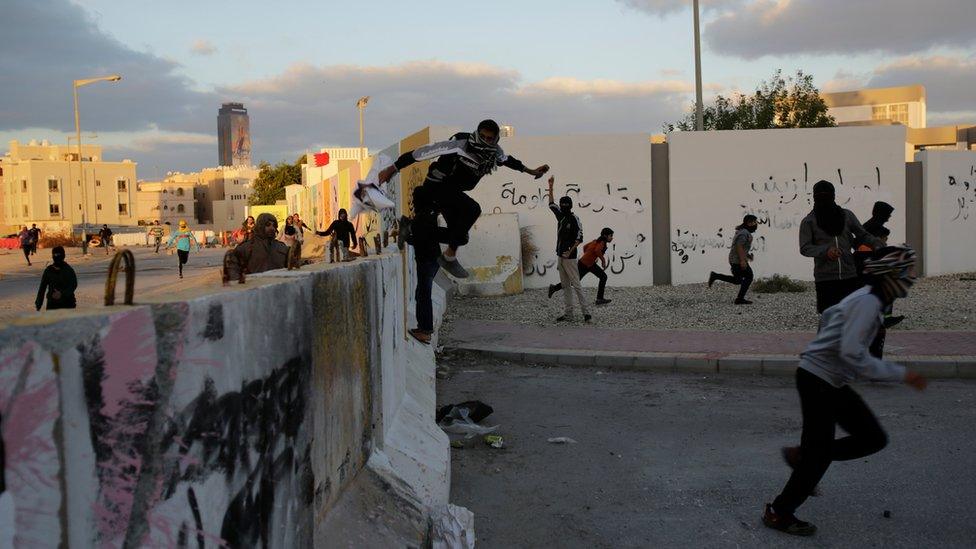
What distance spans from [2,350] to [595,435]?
19.2 ft

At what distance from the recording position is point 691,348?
1071cm

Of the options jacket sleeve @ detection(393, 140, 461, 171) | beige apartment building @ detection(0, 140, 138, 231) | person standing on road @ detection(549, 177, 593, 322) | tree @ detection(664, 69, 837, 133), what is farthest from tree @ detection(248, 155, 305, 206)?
jacket sleeve @ detection(393, 140, 461, 171)

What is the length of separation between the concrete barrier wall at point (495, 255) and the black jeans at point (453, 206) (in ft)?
36.1

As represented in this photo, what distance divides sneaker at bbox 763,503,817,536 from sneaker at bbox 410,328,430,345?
365 cm

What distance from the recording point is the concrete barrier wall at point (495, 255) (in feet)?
Answer: 61.2

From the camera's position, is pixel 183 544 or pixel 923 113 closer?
pixel 183 544

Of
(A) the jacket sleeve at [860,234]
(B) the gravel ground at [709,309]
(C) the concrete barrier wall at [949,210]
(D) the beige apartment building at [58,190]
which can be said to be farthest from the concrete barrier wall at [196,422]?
(D) the beige apartment building at [58,190]

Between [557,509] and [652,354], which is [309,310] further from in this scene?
[652,354]

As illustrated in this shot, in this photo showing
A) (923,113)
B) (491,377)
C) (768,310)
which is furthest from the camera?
(923,113)

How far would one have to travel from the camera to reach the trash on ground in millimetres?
6782

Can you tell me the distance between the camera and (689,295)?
56.3 ft

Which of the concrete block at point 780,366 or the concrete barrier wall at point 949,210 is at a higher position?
the concrete barrier wall at point 949,210

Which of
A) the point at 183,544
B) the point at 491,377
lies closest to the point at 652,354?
the point at 491,377

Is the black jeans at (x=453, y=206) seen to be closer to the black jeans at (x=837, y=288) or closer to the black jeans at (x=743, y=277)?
the black jeans at (x=837, y=288)
